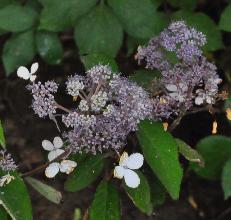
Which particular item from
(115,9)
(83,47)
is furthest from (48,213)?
(115,9)

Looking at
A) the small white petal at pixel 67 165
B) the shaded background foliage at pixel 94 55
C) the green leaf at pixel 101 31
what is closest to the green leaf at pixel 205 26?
the shaded background foliage at pixel 94 55

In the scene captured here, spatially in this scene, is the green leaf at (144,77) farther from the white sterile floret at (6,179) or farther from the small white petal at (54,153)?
the white sterile floret at (6,179)

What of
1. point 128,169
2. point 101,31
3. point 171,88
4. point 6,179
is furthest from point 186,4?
point 6,179

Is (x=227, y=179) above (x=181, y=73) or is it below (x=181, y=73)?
below

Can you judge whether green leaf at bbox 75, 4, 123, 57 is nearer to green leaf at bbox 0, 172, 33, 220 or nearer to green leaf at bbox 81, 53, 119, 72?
green leaf at bbox 81, 53, 119, 72

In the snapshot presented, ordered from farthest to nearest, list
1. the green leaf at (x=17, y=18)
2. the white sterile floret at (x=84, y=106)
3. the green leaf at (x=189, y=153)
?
the green leaf at (x=17, y=18), the green leaf at (x=189, y=153), the white sterile floret at (x=84, y=106)

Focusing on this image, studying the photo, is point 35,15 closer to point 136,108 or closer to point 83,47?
point 83,47

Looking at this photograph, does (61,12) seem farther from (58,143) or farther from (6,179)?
(6,179)

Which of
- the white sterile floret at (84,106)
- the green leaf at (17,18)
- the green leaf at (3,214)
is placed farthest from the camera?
the green leaf at (17,18)

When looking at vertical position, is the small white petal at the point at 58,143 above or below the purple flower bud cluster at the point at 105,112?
below
